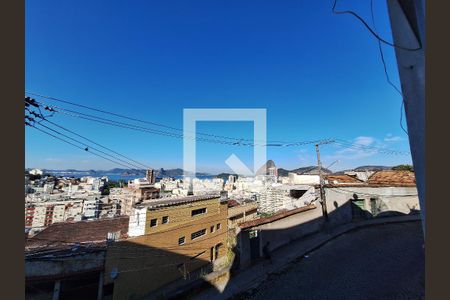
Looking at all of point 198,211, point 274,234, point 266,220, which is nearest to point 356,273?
point 274,234

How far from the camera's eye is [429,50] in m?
1.47

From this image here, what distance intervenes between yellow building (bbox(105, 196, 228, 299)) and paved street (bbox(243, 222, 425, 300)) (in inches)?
452

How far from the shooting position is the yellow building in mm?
15773

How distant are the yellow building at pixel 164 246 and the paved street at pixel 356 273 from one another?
11483 mm

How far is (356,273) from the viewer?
7.05m

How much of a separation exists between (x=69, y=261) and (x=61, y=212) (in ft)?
60.7

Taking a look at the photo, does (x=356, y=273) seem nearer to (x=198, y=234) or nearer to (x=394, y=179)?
(x=394, y=179)

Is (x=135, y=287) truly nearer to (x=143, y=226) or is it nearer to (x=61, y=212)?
(x=143, y=226)

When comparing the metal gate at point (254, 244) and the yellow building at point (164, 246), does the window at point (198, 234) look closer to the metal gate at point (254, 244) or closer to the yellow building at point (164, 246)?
the yellow building at point (164, 246)

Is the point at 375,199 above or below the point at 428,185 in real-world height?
below

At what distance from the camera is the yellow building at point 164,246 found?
15773 mm

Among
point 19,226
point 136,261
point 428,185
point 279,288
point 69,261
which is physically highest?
point 428,185

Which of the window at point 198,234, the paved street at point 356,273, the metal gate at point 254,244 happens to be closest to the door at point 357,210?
the paved street at point 356,273

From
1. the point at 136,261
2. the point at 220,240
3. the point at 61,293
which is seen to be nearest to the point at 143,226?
the point at 136,261
